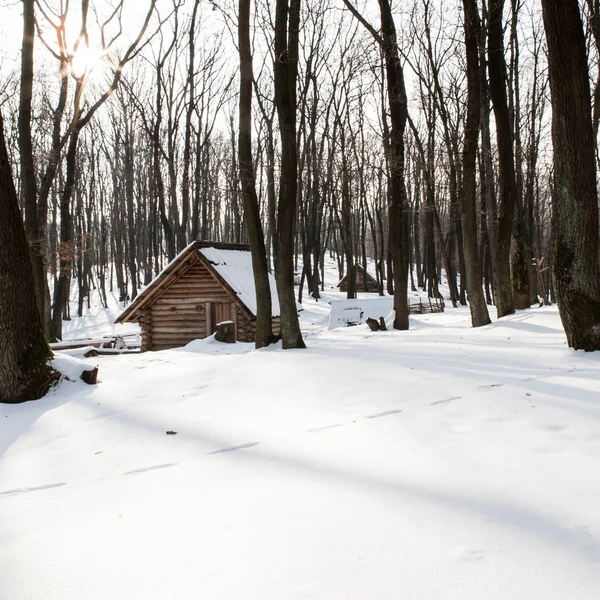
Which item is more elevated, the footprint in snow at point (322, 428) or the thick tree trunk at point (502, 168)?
the thick tree trunk at point (502, 168)

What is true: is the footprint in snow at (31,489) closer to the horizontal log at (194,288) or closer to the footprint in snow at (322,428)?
the footprint in snow at (322,428)

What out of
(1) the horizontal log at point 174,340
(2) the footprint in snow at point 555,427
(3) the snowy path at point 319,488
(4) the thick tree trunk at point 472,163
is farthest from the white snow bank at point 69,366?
(1) the horizontal log at point 174,340

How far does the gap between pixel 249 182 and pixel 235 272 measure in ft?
23.9

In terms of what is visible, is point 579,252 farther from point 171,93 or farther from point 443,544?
point 171,93

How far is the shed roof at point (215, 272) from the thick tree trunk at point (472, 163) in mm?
6283

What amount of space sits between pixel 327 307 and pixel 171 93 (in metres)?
14.8

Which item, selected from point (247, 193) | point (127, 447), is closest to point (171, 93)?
point (247, 193)

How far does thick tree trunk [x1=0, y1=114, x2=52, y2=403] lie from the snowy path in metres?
0.38

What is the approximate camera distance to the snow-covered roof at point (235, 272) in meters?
16.2

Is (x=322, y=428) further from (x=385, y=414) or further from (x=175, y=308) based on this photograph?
(x=175, y=308)

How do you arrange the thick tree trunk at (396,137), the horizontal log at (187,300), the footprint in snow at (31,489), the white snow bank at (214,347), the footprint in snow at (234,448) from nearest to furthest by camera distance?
the footprint in snow at (31,489), the footprint in snow at (234,448), the white snow bank at (214,347), the thick tree trunk at (396,137), the horizontal log at (187,300)

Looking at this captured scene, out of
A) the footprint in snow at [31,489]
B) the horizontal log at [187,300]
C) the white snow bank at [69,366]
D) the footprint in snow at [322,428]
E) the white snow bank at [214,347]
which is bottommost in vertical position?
the footprint in snow at [31,489]

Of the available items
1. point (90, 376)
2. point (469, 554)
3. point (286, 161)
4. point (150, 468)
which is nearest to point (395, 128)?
point (286, 161)

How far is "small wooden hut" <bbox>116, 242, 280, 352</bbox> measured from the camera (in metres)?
16.8
